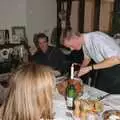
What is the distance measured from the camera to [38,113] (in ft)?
3.66

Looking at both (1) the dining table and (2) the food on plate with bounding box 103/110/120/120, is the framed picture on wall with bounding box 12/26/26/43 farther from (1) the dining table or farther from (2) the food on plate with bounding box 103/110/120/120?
(2) the food on plate with bounding box 103/110/120/120

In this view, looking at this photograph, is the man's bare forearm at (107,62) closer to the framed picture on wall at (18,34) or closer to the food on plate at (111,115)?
the food on plate at (111,115)

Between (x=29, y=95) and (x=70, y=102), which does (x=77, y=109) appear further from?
(x=29, y=95)

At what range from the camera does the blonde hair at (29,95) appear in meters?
1.09

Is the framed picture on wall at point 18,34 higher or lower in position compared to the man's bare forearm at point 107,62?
higher

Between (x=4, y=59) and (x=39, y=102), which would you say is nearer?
(x=39, y=102)

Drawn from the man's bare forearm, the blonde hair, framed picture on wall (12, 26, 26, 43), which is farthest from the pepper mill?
framed picture on wall (12, 26, 26, 43)

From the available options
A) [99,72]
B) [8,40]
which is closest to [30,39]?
[8,40]

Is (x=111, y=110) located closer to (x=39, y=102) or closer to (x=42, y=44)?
(x=39, y=102)

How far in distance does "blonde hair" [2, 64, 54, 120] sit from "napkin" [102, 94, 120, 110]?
0.69 m

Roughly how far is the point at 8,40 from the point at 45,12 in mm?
721

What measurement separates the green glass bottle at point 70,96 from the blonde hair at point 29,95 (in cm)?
53

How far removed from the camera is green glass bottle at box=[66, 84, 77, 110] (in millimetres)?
1657

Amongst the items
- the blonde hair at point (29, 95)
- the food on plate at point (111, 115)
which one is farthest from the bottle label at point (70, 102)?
the blonde hair at point (29, 95)
